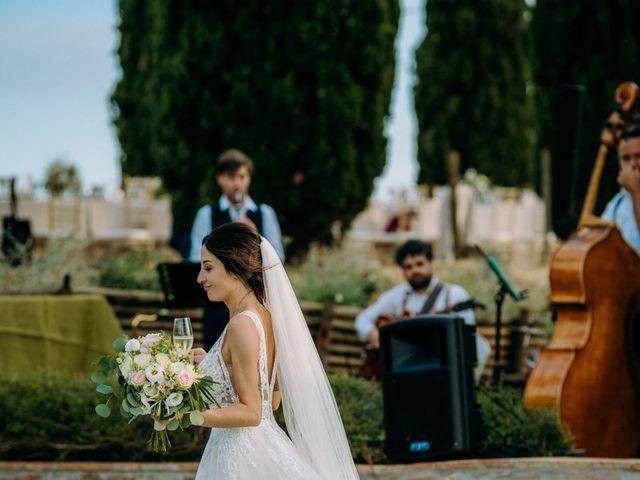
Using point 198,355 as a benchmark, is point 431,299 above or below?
below

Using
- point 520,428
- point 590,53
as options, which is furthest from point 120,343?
point 590,53

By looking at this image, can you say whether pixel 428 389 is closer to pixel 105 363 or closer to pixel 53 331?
pixel 105 363

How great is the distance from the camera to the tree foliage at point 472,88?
2916cm

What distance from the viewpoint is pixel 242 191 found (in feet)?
24.0

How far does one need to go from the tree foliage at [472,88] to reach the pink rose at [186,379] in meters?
25.4

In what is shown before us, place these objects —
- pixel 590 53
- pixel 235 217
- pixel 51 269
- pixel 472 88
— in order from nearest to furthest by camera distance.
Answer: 1. pixel 235 217
2. pixel 51 269
3. pixel 590 53
4. pixel 472 88

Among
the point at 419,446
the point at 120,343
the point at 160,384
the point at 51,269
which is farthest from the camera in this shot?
the point at 51,269

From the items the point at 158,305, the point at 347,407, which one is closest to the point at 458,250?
the point at 158,305

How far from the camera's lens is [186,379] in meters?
3.80

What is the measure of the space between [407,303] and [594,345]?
1.61 m

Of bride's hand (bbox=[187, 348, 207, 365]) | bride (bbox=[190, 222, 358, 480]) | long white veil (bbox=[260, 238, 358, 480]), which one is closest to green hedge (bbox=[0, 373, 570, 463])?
long white veil (bbox=[260, 238, 358, 480])

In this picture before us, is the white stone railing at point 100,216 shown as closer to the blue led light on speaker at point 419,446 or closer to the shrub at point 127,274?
the shrub at point 127,274

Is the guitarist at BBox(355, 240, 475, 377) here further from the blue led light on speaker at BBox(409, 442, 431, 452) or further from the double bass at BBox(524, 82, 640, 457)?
the blue led light on speaker at BBox(409, 442, 431, 452)

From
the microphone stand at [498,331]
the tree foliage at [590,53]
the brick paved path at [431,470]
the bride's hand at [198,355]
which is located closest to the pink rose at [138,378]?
the bride's hand at [198,355]
